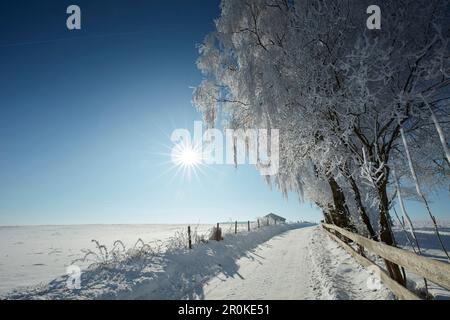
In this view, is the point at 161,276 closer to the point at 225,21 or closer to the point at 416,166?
the point at 416,166

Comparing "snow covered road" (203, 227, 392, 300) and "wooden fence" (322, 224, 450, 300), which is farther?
"snow covered road" (203, 227, 392, 300)

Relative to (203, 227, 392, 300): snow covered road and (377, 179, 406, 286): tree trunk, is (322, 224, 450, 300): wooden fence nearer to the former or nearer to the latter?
(377, 179, 406, 286): tree trunk

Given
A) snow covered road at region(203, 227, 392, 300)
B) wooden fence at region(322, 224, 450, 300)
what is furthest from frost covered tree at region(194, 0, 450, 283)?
snow covered road at region(203, 227, 392, 300)

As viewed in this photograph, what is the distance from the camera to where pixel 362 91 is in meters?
5.39

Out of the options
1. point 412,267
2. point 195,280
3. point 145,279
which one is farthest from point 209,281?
point 412,267

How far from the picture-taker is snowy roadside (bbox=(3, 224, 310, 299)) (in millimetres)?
5883

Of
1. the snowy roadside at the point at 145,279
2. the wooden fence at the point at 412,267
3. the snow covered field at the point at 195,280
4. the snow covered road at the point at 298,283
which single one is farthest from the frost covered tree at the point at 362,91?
the snowy roadside at the point at 145,279

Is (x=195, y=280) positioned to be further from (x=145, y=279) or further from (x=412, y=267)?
(x=412, y=267)

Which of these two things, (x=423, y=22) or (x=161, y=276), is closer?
(x=423, y=22)

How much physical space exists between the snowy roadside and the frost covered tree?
4375 millimetres
